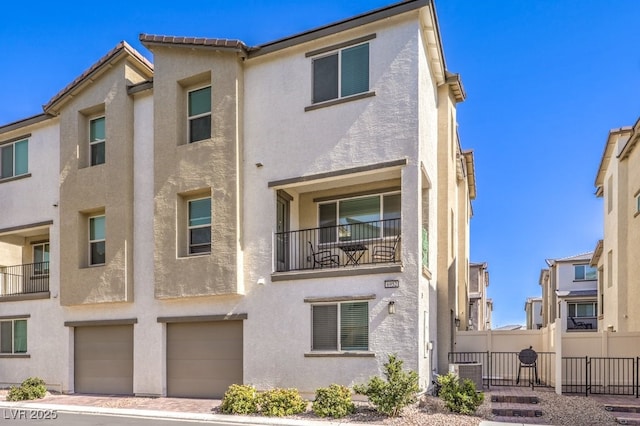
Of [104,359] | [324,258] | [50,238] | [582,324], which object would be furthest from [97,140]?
[582,324]

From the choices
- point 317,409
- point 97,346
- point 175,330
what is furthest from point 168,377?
point 317,409

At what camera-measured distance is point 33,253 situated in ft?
70.9

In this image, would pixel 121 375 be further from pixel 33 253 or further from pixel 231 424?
pixel 33 253

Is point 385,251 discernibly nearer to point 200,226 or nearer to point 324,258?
point 324,258

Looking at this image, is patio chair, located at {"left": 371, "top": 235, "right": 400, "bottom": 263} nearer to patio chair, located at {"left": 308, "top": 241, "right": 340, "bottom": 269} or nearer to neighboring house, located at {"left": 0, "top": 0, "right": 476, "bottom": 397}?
neighboring house, located at {"left": 0, "top": 0, "right": 476, "bottom": 397}

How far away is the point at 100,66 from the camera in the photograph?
17.9 m

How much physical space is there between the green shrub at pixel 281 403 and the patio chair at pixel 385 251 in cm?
442

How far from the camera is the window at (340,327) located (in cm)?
1362

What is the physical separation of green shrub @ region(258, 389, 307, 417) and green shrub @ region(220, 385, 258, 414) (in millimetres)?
208

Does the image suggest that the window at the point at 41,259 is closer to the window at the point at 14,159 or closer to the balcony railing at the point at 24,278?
the balcony railing at the point at 24,278

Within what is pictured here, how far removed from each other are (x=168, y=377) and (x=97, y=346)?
128 inches

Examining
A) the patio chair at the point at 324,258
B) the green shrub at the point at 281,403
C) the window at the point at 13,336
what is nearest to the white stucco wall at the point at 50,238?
the window at the point at 13,336

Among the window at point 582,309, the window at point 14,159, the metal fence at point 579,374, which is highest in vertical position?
the window at point 14,159

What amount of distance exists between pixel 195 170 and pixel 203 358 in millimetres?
5768
